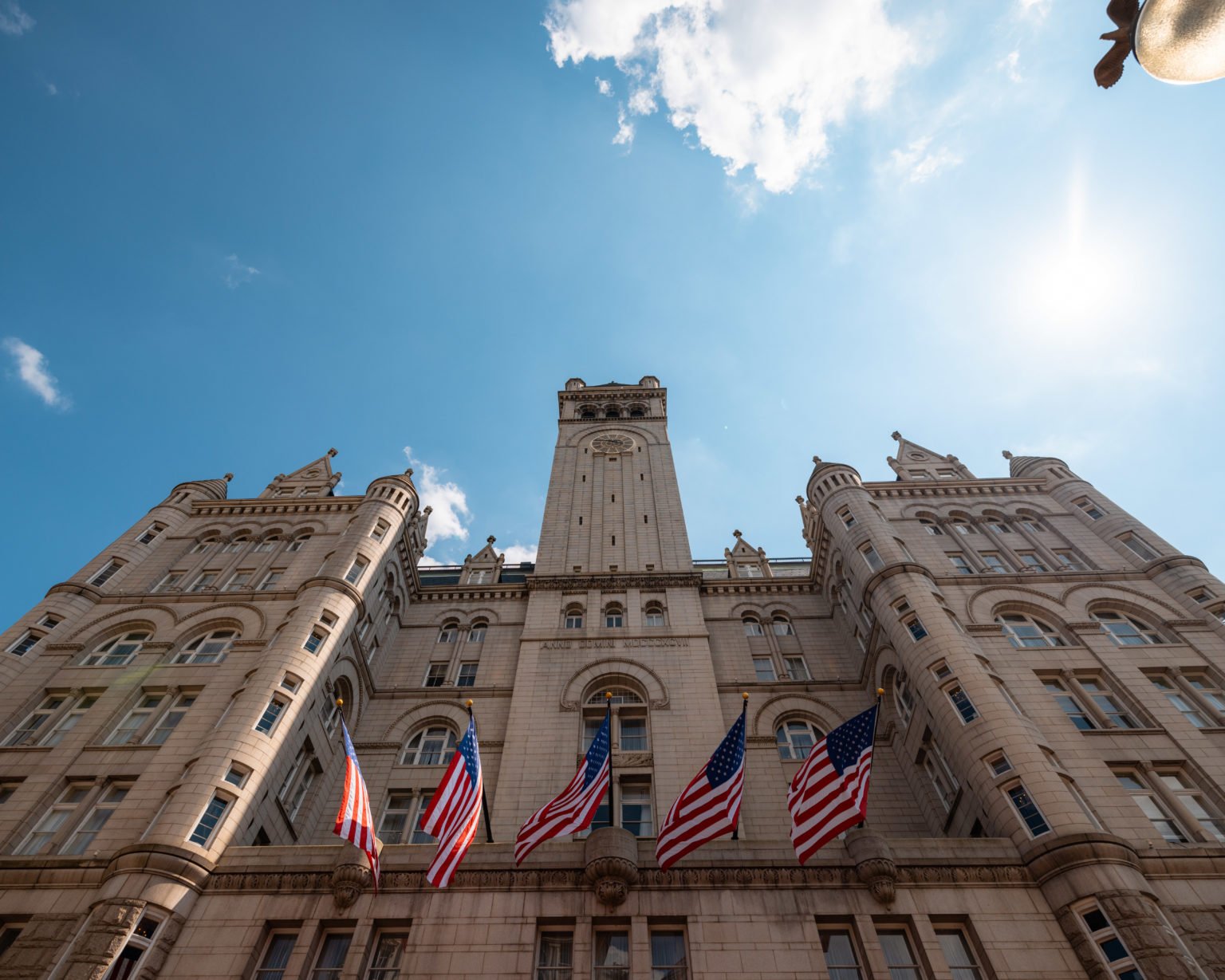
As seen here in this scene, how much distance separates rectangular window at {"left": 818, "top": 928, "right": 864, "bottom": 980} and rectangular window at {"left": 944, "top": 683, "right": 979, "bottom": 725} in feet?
28.9

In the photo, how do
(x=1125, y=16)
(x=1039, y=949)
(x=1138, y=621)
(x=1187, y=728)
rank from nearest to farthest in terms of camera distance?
(x=1125, y=16) < (x=1039, y=949) < (x=1187, y=728) < (x=1138, y=621)

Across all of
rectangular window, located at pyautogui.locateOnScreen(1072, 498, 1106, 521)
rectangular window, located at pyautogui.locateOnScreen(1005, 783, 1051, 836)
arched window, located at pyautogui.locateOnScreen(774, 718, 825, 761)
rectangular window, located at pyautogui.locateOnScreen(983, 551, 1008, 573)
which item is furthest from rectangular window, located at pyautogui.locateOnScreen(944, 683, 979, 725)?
rectangular window, located at pyautogui.locateOnScreen(1072, 498, 1106, 521)

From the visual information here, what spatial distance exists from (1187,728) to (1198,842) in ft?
17.7

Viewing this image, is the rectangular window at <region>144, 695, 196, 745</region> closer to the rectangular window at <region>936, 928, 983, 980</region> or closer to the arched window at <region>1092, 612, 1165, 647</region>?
the rectangular window at <region>936, 928, 983, 980</region>

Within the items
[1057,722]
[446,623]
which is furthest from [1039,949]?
[446,623]

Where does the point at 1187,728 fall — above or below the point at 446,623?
below

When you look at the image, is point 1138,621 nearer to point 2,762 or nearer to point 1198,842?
point 1198,842

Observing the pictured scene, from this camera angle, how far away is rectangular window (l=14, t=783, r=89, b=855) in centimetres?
2472

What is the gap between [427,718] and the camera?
3506cm

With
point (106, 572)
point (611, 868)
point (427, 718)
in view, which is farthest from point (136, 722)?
point (611, 868)

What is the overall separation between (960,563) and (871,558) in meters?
5.42

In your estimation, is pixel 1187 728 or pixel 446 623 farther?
pixel 446 623

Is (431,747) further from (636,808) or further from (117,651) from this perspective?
(117,651)

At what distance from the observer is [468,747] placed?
21625 millimetres
